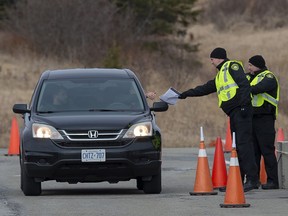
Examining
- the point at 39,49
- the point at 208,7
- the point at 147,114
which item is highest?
the point at 208,7

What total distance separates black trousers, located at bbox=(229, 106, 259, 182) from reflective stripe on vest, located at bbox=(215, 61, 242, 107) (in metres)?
0.21

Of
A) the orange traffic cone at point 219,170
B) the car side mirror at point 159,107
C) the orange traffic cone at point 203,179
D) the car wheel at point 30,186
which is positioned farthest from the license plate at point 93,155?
the orange traffic cone at point 219,170

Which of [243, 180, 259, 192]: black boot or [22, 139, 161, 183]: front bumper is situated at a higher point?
[22, 139, 161, 183]: front bumper

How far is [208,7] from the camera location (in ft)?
277

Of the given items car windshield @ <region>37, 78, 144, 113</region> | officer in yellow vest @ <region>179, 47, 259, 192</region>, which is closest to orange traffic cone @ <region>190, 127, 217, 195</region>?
officer in yellow vest @ <region>179, 47, 259, 192</region>

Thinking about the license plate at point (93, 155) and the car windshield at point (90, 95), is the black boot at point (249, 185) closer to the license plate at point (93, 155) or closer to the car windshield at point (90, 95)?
the car windshield at point (90, 95)

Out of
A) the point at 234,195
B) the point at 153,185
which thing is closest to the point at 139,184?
the point at 153,185

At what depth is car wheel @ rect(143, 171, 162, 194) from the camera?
15.3m

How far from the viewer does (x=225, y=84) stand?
1559cm

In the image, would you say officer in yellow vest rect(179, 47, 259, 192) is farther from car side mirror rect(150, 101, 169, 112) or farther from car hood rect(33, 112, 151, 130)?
car hood rect(33, 112, 151, 130)

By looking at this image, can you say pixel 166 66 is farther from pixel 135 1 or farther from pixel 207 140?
pixel 207 140

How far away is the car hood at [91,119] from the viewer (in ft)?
48.7

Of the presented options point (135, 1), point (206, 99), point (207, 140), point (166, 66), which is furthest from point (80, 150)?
point (135, 1)

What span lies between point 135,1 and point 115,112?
132ft
